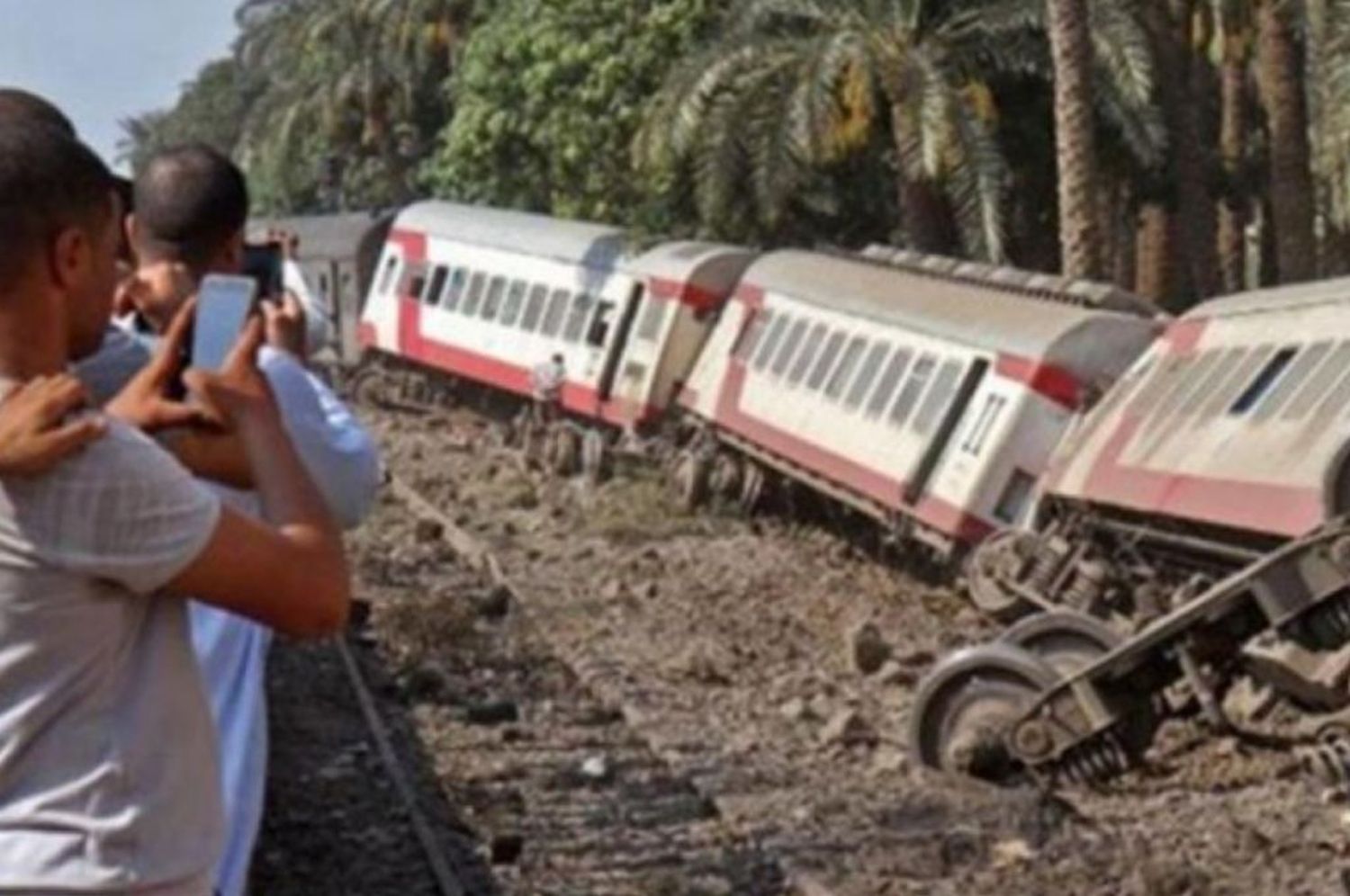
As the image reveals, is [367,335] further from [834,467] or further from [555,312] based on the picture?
[834,467]

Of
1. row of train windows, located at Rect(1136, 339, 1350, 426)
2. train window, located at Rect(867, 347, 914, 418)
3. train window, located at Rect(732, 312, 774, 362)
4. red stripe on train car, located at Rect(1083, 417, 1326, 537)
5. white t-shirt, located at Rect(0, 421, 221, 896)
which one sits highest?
white t-shirt, located at Rect(0, 421, 221, 896)

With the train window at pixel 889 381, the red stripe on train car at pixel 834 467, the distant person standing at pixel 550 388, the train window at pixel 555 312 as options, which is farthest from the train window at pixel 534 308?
the train window at pixel 889 381

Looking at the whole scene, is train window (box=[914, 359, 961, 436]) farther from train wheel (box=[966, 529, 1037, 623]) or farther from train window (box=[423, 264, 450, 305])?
train window (box=[423, 264, 450, 305])

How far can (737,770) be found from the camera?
15703 mm

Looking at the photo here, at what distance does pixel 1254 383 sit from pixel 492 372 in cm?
2433

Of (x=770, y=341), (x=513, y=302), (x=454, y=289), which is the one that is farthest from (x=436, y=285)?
(x=770, y=341)

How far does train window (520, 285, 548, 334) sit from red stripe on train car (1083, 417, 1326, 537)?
786 inches

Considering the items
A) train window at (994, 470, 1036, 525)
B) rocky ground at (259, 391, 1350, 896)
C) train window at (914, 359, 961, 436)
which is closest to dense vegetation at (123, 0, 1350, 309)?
train window at (914, 359, 961, 436)

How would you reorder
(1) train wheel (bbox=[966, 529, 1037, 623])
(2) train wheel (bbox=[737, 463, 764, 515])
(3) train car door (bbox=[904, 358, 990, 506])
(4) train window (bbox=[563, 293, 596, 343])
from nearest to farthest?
(1) train wheel (bbox=[966, 529, 1037, 623])
(3) train car door (bbox=[904, 358, 990, 506])
(2) train wheel (bbox=[737, 463, 764, 515])
(4) train window (bbox=[563, 293, 596, 343])

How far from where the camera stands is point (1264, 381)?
17.6 meters

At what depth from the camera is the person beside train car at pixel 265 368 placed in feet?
15.3

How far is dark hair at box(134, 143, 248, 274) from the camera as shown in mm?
4809

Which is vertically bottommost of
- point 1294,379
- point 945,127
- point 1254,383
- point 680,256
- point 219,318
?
point 680,256

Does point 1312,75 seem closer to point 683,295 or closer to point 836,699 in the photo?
point 683,295
